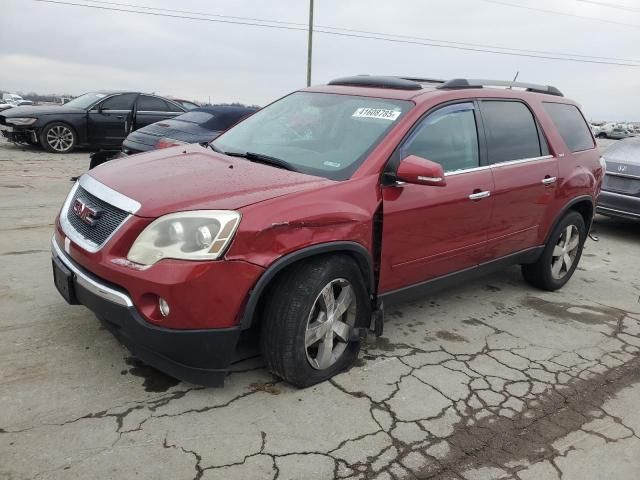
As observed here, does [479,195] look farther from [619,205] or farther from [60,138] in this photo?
[60,138]

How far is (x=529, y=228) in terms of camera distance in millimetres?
4500

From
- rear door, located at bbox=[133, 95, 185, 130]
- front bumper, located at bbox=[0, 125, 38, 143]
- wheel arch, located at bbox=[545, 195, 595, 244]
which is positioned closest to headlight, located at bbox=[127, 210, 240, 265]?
wheel arch, located at bbox=[545, 195, 595, 244]

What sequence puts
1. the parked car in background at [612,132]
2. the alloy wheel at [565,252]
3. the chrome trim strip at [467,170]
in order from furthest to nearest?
the parked car in background at [612,132] → the alloy wheel at [565,252] → the chrome trim strip at [467,170]

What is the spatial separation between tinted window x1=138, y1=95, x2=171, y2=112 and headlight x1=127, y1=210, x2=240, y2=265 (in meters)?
10.7

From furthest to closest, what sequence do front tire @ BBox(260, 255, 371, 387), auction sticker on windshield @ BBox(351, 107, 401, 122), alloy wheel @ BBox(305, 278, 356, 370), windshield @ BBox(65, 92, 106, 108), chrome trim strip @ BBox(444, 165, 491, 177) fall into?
windshield @ BBox(65, 92, 106, 108) < chrome trim strip @ BBox(444, 165, 491, 177) < auction sticker on windshield @ BBox(351, 107, 401, 122) < alloy wheel @ BBox(305, 278, 356, 370) < front tire @ BBox(260, 255, 371, 387)

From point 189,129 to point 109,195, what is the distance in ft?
16.3

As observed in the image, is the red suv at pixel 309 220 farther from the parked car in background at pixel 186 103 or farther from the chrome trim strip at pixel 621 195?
the parked car in background at pixel 186 103

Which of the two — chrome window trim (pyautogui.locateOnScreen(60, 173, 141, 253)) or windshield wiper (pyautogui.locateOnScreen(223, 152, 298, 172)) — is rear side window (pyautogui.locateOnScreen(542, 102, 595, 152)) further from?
chrome window trim (pyautogui.locateOnScreen(60, 173, 141, 253))

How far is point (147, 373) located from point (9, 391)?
27.0 inches

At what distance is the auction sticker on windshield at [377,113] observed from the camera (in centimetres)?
349

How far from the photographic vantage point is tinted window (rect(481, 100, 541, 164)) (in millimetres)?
4062

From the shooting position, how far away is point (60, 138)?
1191cm

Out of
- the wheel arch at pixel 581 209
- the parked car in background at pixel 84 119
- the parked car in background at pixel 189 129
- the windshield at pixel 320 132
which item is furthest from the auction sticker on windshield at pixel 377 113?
the parked car in background at pixel 84 119

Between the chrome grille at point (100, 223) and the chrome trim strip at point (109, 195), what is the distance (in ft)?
0.07
